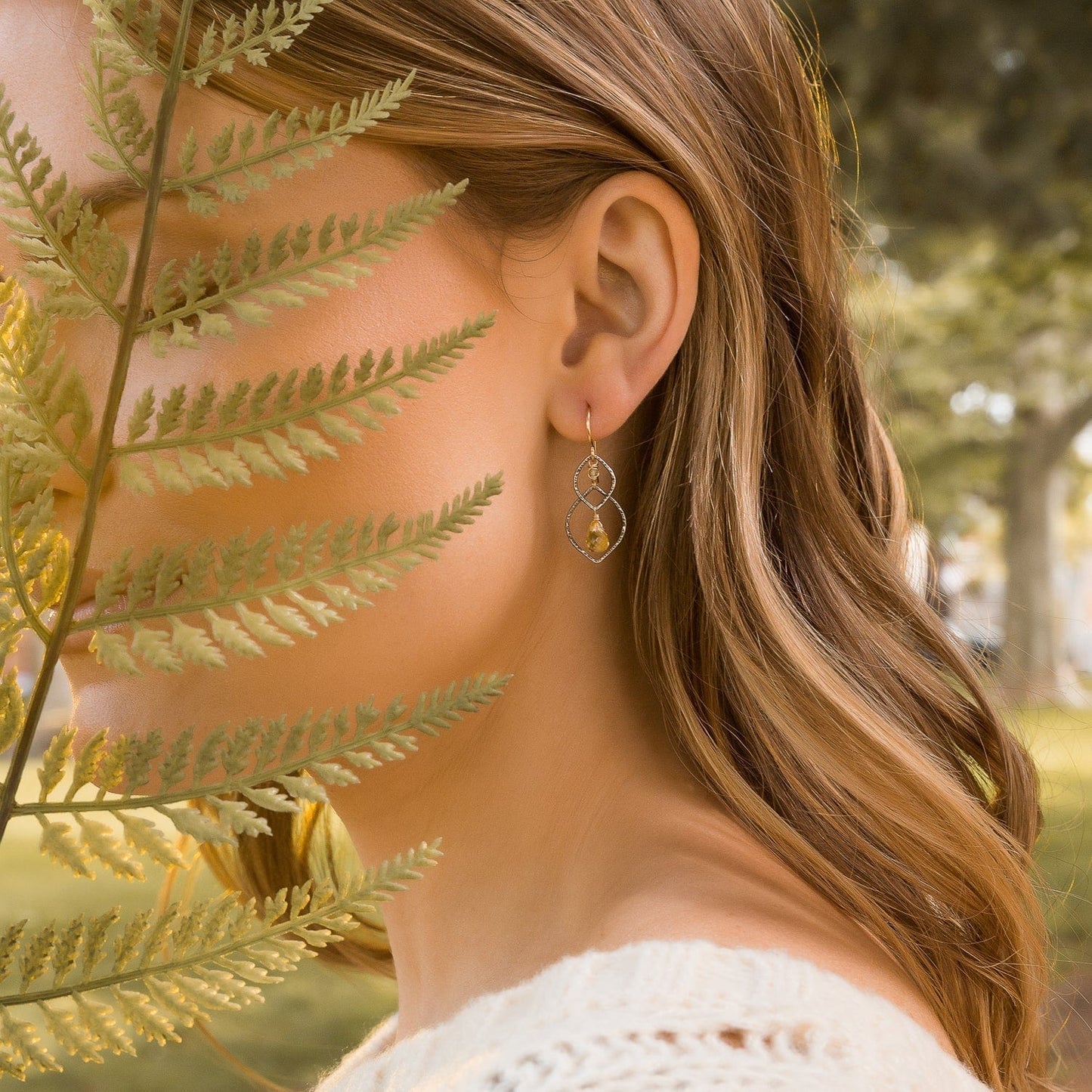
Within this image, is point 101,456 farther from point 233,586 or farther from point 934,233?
point 934,233

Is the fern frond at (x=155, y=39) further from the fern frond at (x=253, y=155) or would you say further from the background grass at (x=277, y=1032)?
the background grass at (x=277, y=1032)

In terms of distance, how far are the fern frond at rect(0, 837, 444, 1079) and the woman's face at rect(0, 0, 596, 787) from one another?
442mm

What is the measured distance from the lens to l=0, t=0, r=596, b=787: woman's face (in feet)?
2.91

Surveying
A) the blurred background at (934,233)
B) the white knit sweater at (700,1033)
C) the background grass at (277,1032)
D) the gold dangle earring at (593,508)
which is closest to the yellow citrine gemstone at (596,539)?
the gold dangle earring at (593,508)

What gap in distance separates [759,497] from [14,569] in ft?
3.75

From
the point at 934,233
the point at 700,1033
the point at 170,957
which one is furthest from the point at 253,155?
→ the point at 934,233

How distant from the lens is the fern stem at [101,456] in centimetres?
36

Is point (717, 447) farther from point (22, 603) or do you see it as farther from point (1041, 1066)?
point (22, 603)

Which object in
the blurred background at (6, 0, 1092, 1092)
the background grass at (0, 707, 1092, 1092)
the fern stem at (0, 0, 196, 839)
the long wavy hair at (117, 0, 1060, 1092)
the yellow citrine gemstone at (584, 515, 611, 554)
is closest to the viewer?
the fern stem at (0, 0, 196, 839)

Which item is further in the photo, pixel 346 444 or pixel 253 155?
pixel 346 444

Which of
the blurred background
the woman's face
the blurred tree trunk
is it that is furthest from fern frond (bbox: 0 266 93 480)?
the blurred tree trunk

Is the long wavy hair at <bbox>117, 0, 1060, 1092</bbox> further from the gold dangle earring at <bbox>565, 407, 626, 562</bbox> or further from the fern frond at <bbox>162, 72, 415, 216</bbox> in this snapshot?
the fern frond at <bbox>162, 72, 415, 216</bbox>

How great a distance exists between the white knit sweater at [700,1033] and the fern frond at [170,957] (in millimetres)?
601

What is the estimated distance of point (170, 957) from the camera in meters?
0.40
